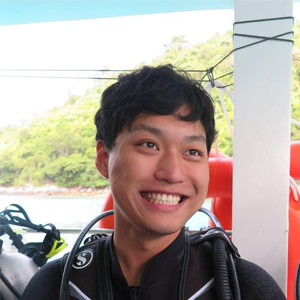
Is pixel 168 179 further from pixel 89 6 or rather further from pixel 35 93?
pixel 35 93

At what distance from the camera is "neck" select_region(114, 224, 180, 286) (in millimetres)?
873

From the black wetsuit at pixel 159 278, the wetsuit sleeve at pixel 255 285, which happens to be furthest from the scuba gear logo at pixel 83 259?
the wetsuit sleeve at pixel 255 285

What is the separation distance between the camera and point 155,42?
9.85 metres

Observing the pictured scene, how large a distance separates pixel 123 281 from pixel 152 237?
0.45 feet

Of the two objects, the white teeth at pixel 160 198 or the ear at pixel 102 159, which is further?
the ear at pixel 102 159

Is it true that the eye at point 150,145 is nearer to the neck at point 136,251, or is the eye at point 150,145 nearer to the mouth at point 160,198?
the mouth at point 160,198

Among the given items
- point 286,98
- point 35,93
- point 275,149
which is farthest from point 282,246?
point 35,93

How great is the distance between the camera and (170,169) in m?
0.77

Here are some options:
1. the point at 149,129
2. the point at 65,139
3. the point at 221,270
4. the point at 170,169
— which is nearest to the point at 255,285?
the point at 221,270

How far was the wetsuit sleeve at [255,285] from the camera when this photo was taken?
79 centimetres

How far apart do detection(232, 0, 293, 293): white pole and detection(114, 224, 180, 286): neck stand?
0.38 meters

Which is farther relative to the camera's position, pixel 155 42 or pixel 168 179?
pixel 155 42

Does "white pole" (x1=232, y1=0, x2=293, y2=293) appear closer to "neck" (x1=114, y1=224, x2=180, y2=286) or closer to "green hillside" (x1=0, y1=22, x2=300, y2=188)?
"neck" (x1=114, y1=224, x2=180, y2=286)

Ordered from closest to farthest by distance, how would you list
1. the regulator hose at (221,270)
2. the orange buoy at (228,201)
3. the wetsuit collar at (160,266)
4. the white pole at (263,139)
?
the regulator hose at (221,270) → the wetsuit collar at (160,266) → the white pole at (263,139) → the orange buoy at (228,201)
